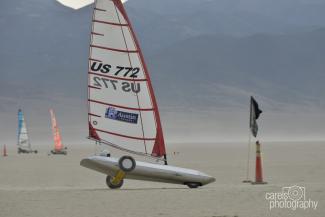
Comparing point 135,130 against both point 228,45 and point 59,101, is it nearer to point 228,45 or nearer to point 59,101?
point 59,101

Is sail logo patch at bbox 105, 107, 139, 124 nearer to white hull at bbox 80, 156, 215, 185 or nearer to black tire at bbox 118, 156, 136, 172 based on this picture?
white hull at bbox 80, 156, 215, 185

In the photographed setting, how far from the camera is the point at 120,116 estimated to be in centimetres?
1473

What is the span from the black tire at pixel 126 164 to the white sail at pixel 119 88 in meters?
0.93

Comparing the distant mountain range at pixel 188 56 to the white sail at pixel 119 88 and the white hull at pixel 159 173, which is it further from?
the white hull at pixel 159 173

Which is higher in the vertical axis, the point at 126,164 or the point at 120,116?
the point at 120,116

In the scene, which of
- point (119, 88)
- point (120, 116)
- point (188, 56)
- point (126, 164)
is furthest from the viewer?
point (188, 56)

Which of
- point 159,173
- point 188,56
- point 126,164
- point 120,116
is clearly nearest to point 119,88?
point 120,116

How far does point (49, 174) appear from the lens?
2284cm

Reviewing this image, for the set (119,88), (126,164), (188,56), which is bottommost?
(126,164)

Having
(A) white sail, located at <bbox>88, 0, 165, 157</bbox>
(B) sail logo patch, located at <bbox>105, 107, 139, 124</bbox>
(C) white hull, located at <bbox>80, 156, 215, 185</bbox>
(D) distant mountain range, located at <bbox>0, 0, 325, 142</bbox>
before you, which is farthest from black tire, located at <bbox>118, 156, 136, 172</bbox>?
(D) distant mountain range, located at <bbox>0, 0, 325, 142</bbox>

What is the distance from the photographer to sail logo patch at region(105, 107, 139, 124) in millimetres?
14711

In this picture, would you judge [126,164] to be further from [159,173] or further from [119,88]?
[119,88]

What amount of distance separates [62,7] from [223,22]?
3225 cm

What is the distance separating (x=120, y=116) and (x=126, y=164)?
120 cm
